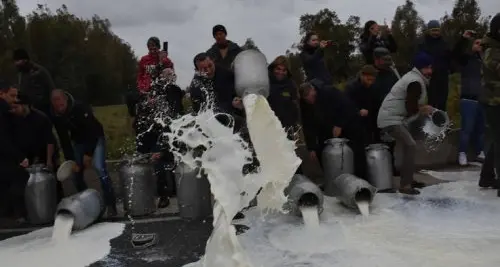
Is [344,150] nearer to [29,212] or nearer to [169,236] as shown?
[169,236]

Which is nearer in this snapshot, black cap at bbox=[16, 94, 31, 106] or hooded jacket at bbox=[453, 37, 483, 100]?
black cap at bbox=[16, 94, 31, 106]

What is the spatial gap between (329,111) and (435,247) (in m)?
2.54

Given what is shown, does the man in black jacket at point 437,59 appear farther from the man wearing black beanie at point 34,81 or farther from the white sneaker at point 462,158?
the man wearing black beanie at point 34,81

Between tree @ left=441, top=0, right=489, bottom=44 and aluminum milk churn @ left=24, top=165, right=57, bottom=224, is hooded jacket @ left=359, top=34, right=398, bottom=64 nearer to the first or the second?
aluminum milk churn @ left=24, top=165, right=57, bottom=224

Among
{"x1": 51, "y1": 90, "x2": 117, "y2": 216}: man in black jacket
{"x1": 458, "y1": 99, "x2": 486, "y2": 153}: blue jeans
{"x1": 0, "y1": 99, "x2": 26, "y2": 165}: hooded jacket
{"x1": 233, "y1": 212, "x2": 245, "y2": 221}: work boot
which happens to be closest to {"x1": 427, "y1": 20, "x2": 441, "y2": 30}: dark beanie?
{"x1": 458, "y1": 99, "x2": 486, "y2": 153}: blue jeans

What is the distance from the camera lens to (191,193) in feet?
22.1

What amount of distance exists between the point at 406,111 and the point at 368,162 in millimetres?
773

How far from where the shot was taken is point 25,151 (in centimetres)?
733

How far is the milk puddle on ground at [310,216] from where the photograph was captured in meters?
6.12

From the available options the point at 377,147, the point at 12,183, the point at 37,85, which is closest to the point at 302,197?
the point at 377,147

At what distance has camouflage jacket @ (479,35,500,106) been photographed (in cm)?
673

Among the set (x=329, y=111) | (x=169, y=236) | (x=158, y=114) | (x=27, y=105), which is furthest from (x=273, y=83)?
(x=27, y=105)

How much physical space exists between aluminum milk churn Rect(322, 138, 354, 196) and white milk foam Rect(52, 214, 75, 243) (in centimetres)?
307

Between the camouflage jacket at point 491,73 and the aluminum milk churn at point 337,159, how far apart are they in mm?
1689
